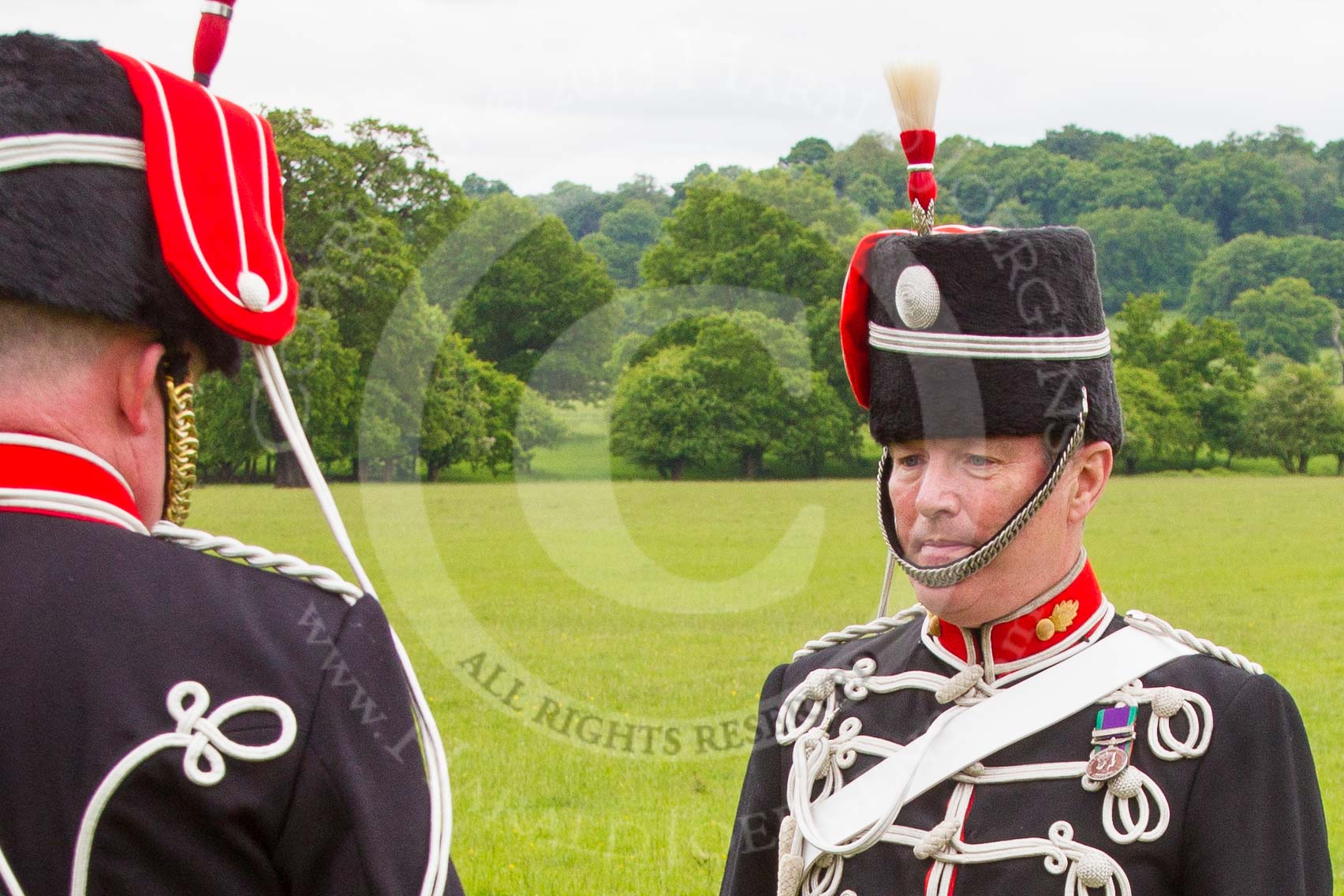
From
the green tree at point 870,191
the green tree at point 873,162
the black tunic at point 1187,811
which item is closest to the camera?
the black tunic at point 1187,811

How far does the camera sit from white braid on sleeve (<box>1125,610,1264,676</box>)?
300cm

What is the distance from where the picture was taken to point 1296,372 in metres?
45.3

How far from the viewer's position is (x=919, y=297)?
309 cm

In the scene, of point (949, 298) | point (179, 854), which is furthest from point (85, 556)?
point (949, 298)

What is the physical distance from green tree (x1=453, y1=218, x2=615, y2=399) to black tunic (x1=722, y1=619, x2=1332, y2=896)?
8271 millimetres

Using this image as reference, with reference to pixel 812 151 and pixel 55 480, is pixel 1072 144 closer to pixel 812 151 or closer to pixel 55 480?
pixel 812 151

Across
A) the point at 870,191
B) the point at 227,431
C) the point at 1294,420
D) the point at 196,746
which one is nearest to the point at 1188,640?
the point at 196,746

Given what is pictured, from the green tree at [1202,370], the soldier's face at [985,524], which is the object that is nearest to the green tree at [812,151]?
the soldier's face at [985,524]

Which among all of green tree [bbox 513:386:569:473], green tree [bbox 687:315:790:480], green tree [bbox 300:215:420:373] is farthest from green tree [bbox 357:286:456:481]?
green tree [bbox 687:315:790:480]

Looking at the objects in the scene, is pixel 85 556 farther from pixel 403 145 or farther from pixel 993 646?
pixel 403 145

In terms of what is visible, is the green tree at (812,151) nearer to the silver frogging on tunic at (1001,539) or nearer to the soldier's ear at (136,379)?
the silver frogging on tunic at (1001,539)

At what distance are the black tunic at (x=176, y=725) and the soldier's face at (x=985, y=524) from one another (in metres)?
1.31

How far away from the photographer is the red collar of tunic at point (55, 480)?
1990 millimetres

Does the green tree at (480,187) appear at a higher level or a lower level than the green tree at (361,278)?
higher
